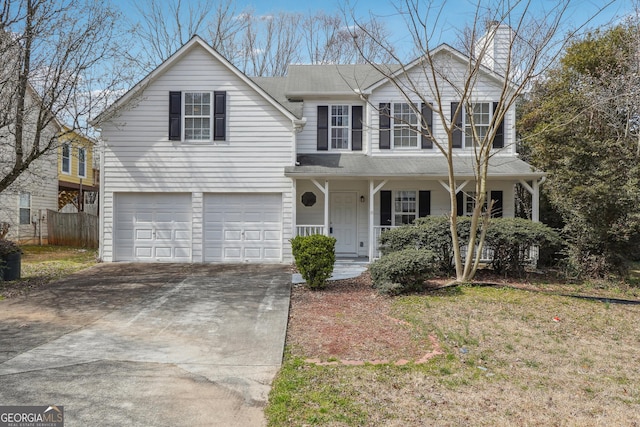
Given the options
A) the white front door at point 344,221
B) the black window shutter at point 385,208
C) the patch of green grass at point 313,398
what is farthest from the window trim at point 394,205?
the patch of green grass at point 313,398

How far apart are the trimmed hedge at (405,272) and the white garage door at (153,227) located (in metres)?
7.03

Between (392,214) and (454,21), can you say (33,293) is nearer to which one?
(392,214)

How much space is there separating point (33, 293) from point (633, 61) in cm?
1814

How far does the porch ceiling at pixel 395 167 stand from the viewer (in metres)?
11.8

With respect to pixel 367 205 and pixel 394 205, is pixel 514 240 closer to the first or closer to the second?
pixel 394 205

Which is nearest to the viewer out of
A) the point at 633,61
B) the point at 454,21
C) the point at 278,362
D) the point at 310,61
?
the point at 278,362

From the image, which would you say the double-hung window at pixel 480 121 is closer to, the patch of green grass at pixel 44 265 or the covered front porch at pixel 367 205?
the covered front porch at pixel 367 205

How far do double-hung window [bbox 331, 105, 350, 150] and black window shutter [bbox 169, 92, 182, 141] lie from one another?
502 centimetres

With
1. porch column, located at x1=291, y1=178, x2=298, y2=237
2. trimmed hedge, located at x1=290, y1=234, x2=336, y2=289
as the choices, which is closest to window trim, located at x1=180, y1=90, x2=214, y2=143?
porch column, located at x1=291, y1=178, x2=298, y2=237

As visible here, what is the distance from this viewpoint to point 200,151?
12648 mm

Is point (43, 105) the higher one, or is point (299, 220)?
point (43, 105)

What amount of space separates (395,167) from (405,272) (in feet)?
16.7

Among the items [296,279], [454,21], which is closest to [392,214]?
[296,279]

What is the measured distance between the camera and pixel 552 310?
7223 millimetres
